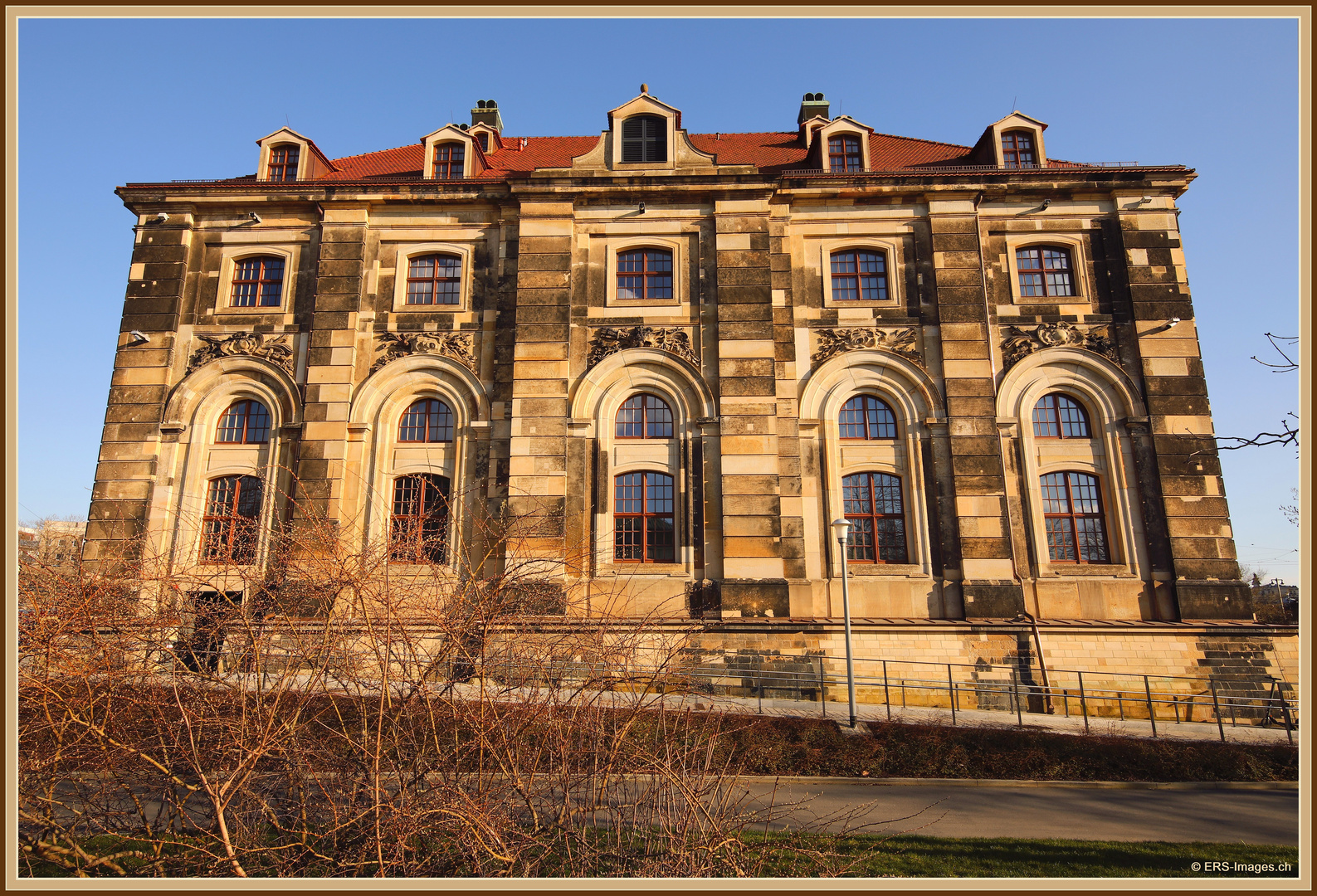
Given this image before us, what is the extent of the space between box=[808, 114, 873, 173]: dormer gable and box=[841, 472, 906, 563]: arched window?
9.65 meters

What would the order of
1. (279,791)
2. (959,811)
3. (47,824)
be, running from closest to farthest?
1. (47,824)
2. (279,791)
3. (959,811)

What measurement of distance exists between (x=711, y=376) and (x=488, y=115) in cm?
1817

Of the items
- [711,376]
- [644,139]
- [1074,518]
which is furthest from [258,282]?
[1074,518]

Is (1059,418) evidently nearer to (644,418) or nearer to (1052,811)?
(644,418)

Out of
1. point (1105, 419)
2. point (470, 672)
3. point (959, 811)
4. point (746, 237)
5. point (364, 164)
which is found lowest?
point (959, 811)

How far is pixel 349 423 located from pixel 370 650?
46.8 ft

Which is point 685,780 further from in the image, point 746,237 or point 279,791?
point 746,237

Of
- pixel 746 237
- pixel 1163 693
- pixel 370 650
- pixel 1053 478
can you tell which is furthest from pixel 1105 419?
pixel 370 650

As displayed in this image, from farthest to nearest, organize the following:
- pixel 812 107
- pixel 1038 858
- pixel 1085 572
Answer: pixel 812 107 < pixel 1085 572 < pixel 1038 858

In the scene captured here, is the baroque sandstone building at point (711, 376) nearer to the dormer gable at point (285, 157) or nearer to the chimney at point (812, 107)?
the dormer gable at point (285, 157)

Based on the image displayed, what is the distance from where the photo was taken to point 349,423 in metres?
19.5

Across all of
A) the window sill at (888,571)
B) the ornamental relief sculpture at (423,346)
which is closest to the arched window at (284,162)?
the ornamental relief sculpture at (423,346)

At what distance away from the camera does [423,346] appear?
66.2ft

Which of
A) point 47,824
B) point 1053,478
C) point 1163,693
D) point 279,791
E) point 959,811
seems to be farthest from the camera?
point 1053,478
